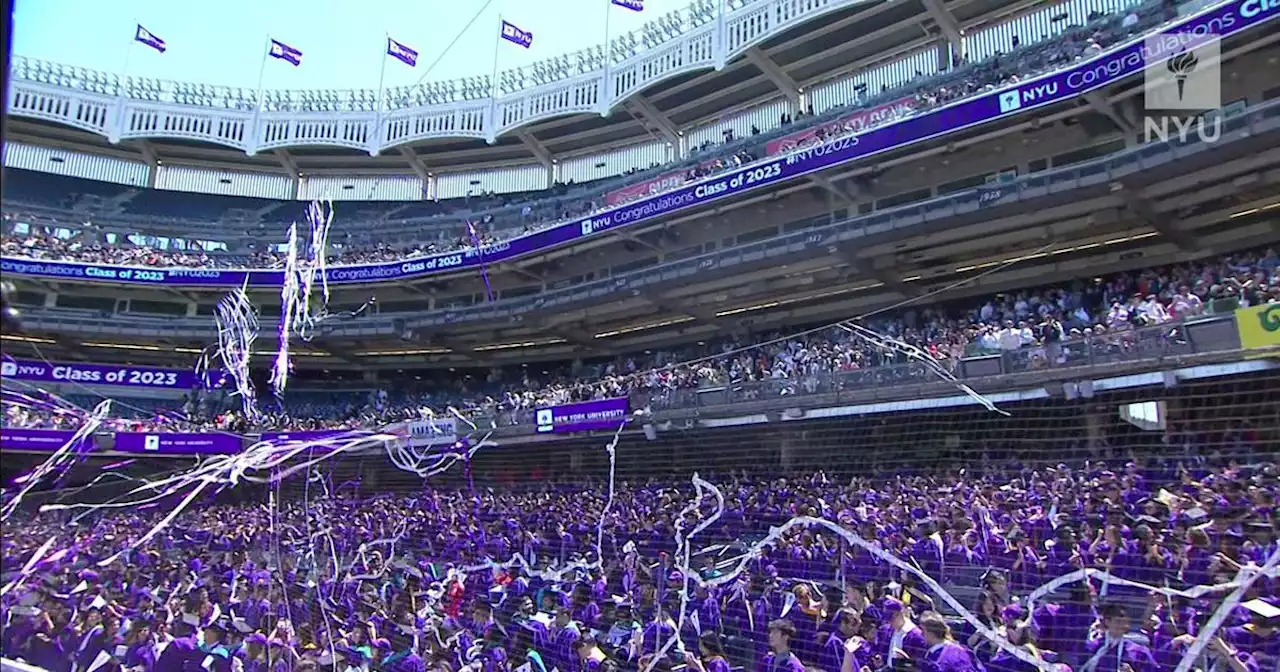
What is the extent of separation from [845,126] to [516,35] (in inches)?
434

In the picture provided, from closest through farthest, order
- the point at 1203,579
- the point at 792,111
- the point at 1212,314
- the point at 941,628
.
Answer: the point at 941,628, the point at 1203,579, the point at 1212,314, the point at 792,111

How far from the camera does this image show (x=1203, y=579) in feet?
22.4

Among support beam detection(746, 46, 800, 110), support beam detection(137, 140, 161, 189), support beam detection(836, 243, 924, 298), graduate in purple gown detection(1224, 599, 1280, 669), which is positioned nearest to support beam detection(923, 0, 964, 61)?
support beam detection(746, 46, 800, 110)

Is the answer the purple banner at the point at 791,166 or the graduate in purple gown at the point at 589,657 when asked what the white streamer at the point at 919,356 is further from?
the graduate in purple gown at the point at 589,657

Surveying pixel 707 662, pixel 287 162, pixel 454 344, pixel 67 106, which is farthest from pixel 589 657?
pixel 67 106

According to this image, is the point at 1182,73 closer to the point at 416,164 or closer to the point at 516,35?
the point at 516,35

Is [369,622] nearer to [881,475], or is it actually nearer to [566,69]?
[881,475]

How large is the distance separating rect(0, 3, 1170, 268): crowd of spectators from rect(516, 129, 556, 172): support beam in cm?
134

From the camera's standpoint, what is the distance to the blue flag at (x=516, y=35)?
1024 inches

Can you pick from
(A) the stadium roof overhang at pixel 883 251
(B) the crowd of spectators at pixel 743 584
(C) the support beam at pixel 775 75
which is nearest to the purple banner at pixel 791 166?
(A) the stadium roof overhang at pixel 883 251

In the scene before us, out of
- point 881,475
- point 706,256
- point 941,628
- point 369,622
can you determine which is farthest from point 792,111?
point 941,628

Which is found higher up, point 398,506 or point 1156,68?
point 1156,68

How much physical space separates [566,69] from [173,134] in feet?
50.0

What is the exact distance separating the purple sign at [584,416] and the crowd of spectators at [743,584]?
137 inches
